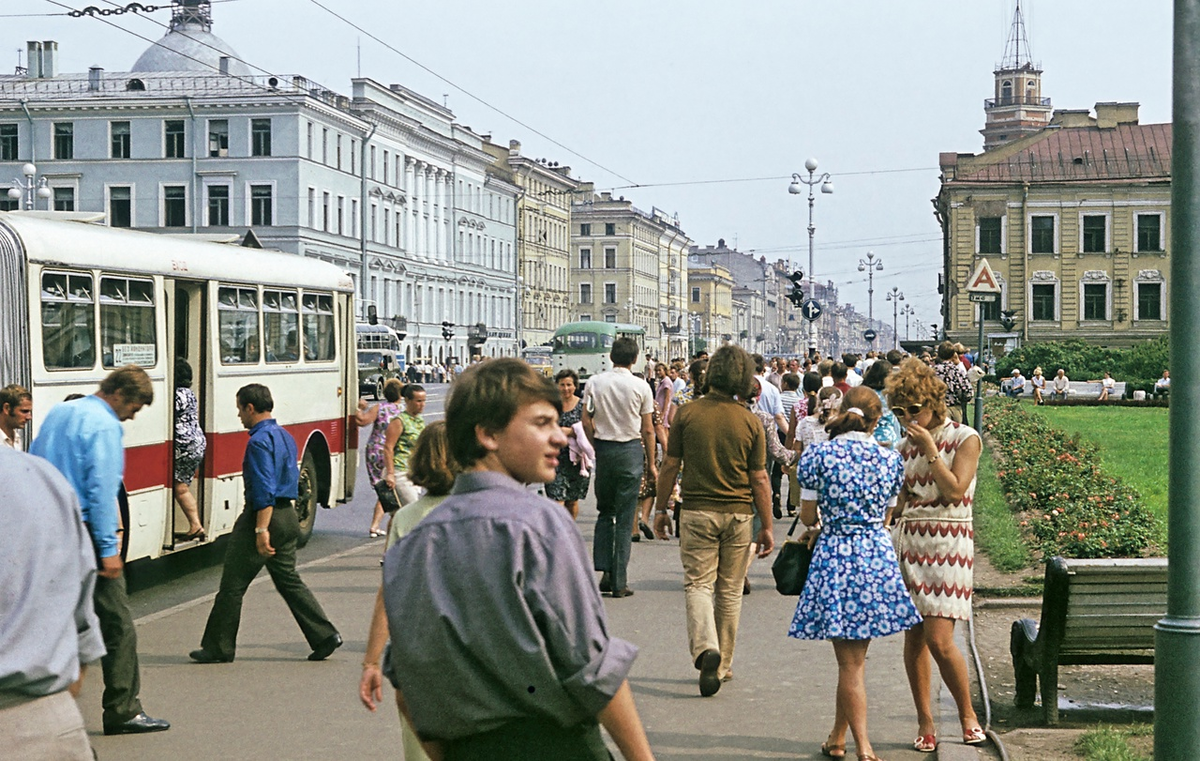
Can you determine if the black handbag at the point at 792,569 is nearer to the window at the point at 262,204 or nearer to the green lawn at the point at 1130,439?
the green lawn at the point at 1130,439

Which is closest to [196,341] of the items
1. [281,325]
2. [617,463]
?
[281,325]

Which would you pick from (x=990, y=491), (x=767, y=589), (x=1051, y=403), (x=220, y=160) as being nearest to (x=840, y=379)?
(x=767, y=589)

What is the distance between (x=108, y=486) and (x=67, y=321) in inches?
175

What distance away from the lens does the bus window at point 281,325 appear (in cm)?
1528

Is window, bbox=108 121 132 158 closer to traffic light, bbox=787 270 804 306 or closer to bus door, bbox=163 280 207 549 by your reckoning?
traffic light, bbox=787 270 804 306

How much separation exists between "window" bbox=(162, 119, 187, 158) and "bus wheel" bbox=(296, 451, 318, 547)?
64243 mm

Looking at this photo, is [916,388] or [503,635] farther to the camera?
[916,388]

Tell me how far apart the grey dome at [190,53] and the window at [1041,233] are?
4100 centimetres

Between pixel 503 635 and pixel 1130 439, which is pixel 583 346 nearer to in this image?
pixel 1130 439

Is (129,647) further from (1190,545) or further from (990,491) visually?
(990,491)

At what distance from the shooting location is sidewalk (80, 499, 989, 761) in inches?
299

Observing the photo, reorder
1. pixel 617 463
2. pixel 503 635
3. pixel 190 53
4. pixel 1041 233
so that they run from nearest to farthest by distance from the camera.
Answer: pixel 503 635 → pixel 617 463 → pixel 190 53 → pixel 1041 233

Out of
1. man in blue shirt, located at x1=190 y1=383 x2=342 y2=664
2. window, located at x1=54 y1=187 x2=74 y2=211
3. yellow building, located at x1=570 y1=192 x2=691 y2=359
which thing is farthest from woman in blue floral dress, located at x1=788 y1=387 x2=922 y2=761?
yellow building, located at x1=570 y1=192 x2=691 y2=359

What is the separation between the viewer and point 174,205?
255ft
